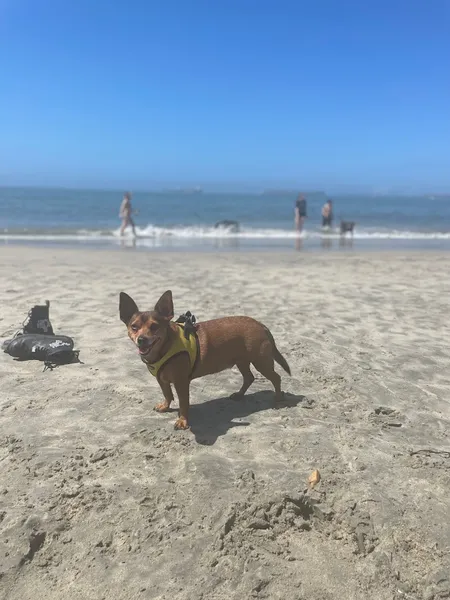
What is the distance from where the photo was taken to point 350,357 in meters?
5.93

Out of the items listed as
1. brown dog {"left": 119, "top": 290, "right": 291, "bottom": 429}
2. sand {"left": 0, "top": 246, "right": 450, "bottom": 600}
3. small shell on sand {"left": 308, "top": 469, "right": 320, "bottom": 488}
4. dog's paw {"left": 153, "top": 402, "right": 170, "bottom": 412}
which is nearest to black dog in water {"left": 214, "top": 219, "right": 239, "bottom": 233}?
sand {"left": 0, "top": 246, "right": 450, "bottom": 600}

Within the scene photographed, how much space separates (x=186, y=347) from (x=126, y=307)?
1.74ft

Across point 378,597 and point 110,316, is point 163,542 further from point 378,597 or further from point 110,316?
point 110,316

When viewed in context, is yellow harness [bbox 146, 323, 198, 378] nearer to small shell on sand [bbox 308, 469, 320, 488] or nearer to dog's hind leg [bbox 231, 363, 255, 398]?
dog's hind leg [bbox 231, 363, 255, 398]

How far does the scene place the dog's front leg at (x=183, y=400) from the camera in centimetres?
389

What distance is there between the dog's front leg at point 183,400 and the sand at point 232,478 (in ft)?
0.31

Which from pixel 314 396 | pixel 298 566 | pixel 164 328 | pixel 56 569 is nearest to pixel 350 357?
pixel 314 396

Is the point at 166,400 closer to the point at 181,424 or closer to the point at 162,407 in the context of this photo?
the point at 162,407

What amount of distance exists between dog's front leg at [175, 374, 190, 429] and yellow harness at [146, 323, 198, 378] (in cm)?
13

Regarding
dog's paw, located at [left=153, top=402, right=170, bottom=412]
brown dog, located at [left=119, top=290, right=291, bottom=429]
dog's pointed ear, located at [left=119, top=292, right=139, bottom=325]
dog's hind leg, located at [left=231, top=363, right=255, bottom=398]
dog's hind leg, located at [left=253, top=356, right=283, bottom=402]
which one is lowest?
dog's paw, located at [left=153, top=402, right=170, bottom=412]

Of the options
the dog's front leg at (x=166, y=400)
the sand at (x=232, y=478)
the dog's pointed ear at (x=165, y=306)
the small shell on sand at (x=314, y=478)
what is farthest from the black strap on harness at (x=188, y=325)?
the small shell on sand at (x=314, y=478)

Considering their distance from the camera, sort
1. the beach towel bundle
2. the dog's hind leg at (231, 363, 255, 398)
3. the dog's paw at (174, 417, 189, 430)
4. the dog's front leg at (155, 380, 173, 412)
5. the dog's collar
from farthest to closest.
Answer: the beach towel bundle
the dog's hind leg at (231, 363, 255, 398)
the dog's front leg at (155, 380, 173, 412)
the dog's paw at (174, 417, 189, 430)
the dog's collar

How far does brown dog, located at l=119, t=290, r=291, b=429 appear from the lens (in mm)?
3629

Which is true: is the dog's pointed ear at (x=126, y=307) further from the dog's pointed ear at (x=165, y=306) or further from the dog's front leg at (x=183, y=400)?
the dog's front leg at (x=183, y=400)
